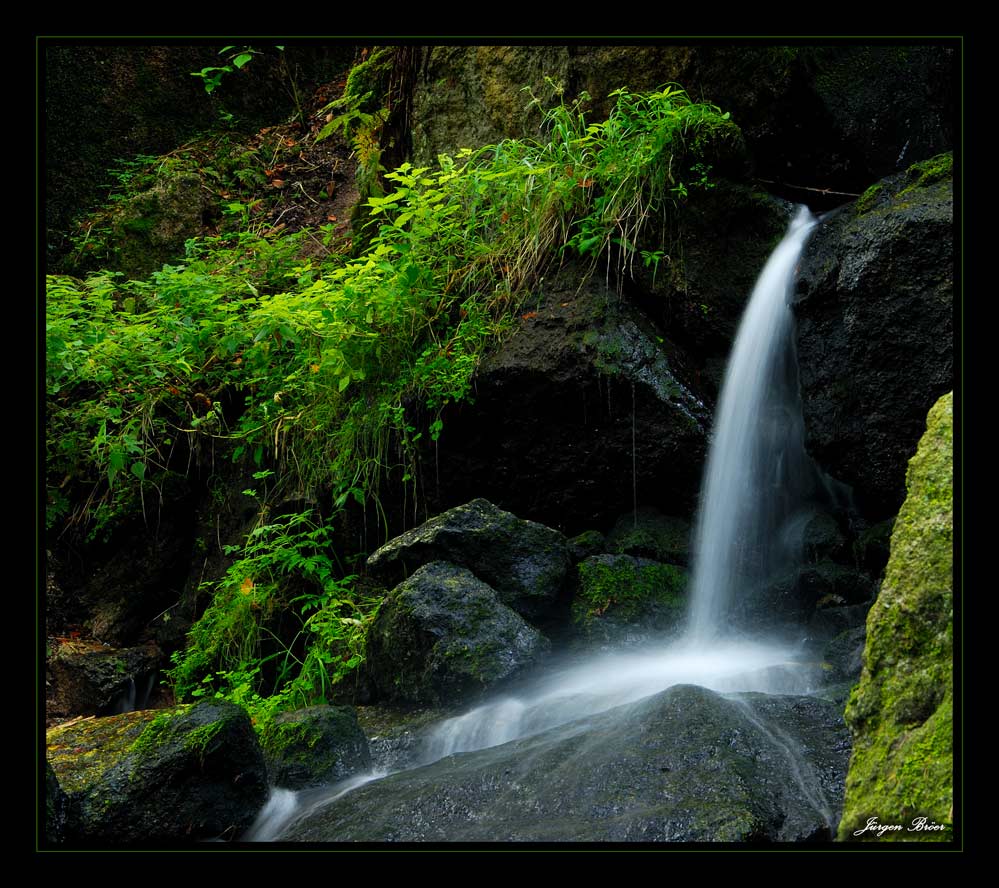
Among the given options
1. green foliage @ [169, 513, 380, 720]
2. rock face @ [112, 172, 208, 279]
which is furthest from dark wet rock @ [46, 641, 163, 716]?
rock face @ [112, 172, 208, 279]

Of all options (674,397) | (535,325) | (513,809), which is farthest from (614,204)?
(513,809)

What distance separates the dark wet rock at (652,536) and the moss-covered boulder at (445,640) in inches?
32.9

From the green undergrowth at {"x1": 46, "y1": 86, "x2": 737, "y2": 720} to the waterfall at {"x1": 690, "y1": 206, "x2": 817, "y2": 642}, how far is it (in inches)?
32.3

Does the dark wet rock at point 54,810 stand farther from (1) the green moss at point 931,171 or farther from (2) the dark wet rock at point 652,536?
(1) the green moss at point 931,171

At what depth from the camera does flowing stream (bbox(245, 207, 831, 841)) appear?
3580 mm

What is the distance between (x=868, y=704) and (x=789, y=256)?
3.34m

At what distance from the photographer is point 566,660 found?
13.3 feet

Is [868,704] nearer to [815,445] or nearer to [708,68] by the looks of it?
[815,445]

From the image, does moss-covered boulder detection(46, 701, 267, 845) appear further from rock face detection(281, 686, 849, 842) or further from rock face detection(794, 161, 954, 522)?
rock face detection(794, 161, 954, 522)

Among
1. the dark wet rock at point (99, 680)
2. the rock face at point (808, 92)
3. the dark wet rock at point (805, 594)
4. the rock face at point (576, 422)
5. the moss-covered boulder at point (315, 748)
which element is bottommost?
the dark wet rock at point (99, 680)

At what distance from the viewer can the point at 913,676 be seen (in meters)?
1.84

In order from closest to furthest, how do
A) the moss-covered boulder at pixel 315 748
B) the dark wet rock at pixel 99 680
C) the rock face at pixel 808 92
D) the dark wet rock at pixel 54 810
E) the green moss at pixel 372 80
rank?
the dark wet rock at pixel 54 810, the moss-covered boulder at pixel 315 748, the rock face at pixel 808 92, the dark wet rock at pixel 99 680, the green moss at pixel 372 80

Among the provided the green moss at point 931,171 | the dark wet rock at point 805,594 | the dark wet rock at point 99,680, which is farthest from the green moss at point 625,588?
the dark wet rock at point 99,680

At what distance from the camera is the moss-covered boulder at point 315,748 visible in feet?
11.0
